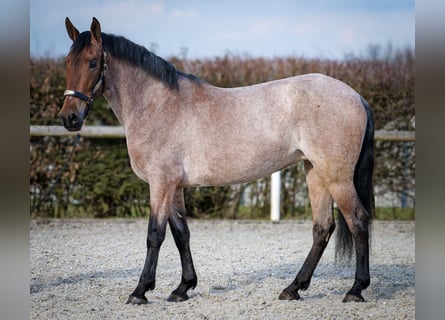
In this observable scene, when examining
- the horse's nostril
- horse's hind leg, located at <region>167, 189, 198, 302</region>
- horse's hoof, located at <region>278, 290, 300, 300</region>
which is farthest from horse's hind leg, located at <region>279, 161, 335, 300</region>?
the horse's nostril

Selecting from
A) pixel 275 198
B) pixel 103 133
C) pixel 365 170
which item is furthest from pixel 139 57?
pixel 275 198

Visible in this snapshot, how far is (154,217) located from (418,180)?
7.78 feet

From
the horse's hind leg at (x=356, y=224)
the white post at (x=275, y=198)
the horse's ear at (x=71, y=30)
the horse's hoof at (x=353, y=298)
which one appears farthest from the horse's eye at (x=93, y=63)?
the white post at (x=275, y=198)

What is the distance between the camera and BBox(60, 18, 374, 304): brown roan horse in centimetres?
432

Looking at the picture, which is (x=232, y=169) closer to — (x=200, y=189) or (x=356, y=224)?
(x=356, y=224)

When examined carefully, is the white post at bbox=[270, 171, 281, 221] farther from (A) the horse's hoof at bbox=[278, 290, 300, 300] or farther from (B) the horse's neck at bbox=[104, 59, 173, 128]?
(B) the horse's neck at bbox=[104, 59, 173, 128]

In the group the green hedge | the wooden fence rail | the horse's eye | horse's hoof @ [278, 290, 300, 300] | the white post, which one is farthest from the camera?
the green hedge

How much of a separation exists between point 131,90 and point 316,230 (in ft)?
6.16

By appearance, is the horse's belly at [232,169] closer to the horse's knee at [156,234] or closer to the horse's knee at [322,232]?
the horse's knee at [156,234]

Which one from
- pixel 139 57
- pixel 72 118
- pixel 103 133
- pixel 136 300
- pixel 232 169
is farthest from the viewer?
pixel 103 133

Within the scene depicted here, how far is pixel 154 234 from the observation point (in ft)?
14.2

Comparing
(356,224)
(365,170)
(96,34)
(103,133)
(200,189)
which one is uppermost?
(96,34)

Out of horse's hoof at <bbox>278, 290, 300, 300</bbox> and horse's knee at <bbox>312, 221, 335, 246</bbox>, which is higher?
horse's knee at <bbox>312, 221, 335, 246</bbox>

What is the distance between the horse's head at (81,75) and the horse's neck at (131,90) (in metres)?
0.22
